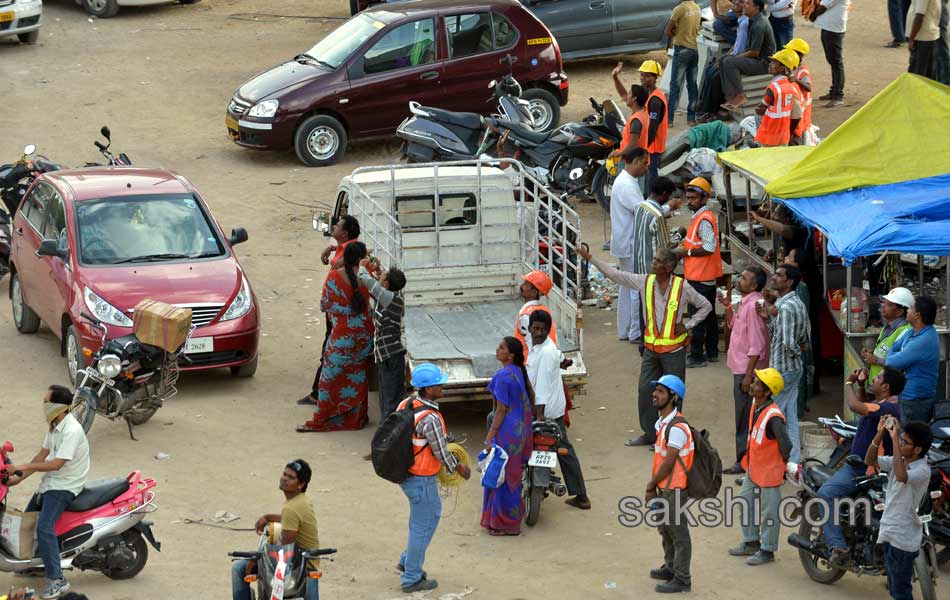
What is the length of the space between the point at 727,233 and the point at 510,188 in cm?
227

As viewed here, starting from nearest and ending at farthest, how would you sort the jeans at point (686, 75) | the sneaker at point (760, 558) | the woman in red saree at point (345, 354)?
the sneaker at point (760, 558) → the woman in red saree at point (345, 354) → the jeans at point (686, 75)

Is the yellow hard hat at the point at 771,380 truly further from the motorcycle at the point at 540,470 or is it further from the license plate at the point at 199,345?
the license plate at the point at 199,345

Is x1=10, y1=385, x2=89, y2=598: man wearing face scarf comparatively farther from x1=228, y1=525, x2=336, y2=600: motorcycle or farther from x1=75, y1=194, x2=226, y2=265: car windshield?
x1=75, y1=194, x2=226, y2=265: car windshield

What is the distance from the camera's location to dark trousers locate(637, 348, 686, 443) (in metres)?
11.1

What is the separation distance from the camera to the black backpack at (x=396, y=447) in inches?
340

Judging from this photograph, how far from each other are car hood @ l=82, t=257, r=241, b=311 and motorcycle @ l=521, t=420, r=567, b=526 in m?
3.72

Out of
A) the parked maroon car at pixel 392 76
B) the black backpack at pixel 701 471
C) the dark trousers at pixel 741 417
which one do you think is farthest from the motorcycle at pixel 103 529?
the parked maroon car at pixel 392 76

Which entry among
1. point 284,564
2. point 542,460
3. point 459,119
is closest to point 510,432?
point 542,460

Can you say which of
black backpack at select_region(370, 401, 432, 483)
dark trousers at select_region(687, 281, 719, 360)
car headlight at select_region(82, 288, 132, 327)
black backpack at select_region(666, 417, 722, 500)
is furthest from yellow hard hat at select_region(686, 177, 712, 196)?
car headlight at select_region(82, 288, 132, 327)

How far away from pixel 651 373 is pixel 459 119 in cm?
701

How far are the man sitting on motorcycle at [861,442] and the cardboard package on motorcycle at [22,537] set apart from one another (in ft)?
15.5

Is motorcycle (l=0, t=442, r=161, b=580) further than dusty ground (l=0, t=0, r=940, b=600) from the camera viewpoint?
No

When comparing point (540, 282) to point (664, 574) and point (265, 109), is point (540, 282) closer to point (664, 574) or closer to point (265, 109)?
point (664, 574)

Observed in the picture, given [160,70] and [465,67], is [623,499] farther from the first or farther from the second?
[160,70]
